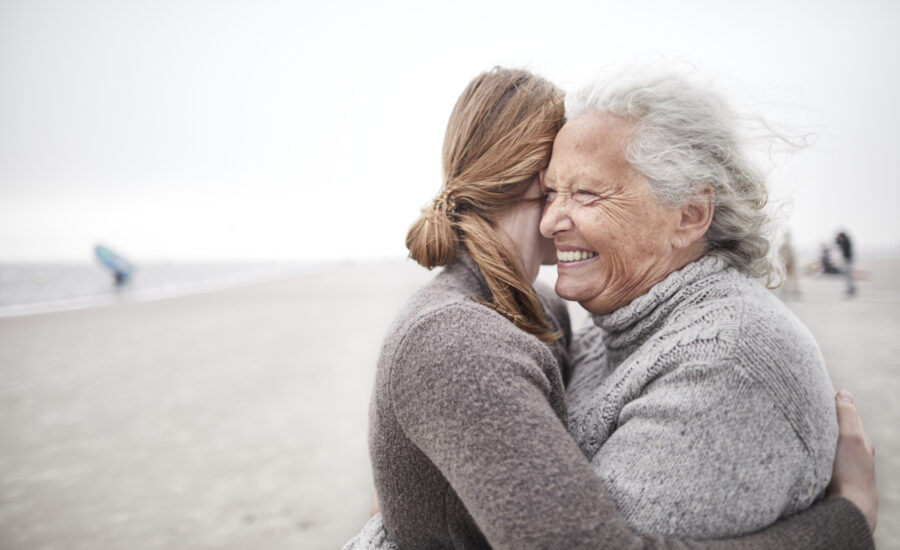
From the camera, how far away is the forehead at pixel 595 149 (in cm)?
171

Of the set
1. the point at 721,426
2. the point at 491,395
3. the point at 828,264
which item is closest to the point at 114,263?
the point at 491,395

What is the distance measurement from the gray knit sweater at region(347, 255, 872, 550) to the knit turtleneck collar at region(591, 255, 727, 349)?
0.43m

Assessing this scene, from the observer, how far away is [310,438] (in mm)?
5824

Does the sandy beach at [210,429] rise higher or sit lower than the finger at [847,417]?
higher

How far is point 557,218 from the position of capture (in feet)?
6.09

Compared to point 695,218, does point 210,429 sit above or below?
above

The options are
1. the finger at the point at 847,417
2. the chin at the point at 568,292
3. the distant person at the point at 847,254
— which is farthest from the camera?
the distant person at the point at 847,254

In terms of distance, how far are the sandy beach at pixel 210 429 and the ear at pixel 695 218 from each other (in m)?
3.15

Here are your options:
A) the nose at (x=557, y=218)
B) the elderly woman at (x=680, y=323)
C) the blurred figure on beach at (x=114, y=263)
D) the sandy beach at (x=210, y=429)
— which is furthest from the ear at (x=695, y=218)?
the blurred figure on beach at (x=114, y=263)

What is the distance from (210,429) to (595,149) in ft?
20.1

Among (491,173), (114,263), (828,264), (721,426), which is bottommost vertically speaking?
(721,426)

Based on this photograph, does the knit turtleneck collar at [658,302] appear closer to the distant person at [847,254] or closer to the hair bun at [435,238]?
the hair bun at [435,238]

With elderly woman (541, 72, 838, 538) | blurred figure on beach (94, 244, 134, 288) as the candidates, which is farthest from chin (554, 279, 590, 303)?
blurred figure on beach (94, 244, 134, 288)

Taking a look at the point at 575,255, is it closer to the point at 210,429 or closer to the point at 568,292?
the point at 568,292
